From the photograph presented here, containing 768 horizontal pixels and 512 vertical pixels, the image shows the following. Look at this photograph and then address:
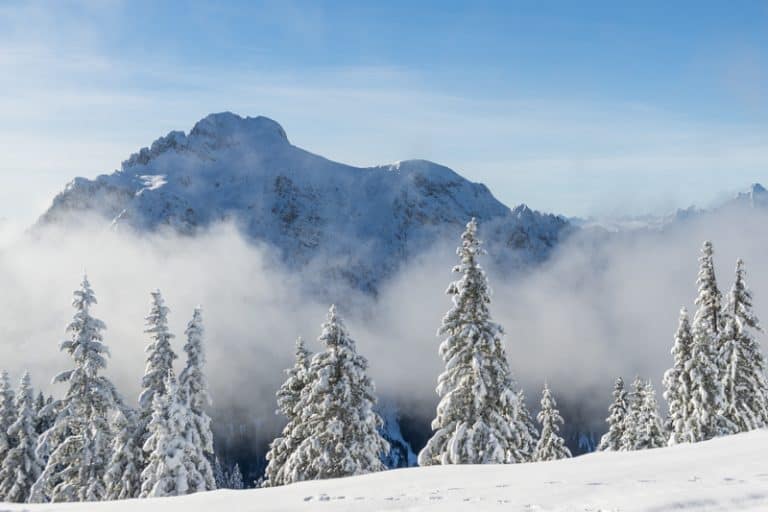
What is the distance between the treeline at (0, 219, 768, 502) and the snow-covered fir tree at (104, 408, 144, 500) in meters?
0.06

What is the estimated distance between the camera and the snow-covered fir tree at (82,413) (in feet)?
89.5

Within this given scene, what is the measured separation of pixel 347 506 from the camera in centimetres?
1095

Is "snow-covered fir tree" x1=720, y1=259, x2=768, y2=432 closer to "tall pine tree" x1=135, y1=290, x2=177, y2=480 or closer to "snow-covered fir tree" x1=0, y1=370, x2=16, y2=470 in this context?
"tall pine tree" x1=135, y1=290, x2=177, y2=480

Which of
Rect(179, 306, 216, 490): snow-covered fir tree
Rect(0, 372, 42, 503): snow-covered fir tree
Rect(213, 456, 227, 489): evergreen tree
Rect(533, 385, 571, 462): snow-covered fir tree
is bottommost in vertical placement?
Rect(213, 456, 227, 489): evergreen tree

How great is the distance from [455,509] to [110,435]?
22.5m

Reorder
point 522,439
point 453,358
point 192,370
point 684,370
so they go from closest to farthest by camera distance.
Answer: point 453,358, point 522,439, point 192,370, point 684,370

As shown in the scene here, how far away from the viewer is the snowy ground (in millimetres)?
10328

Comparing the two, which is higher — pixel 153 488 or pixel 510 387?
pixel 510 387

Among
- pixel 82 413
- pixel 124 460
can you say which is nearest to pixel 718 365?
pixel 124 460

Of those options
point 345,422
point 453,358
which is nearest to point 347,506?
point 453,358

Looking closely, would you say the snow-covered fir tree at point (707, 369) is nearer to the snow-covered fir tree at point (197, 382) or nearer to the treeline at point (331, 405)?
the treeline at point (331, 405)

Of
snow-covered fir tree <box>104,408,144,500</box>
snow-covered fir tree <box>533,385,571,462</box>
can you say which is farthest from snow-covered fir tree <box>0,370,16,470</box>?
snow-covered fir tree <box>533,385,571,462</box>

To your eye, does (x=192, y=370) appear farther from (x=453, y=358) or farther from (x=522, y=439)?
(x=522, y=439)

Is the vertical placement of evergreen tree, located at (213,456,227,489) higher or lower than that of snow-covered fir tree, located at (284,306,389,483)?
lower
